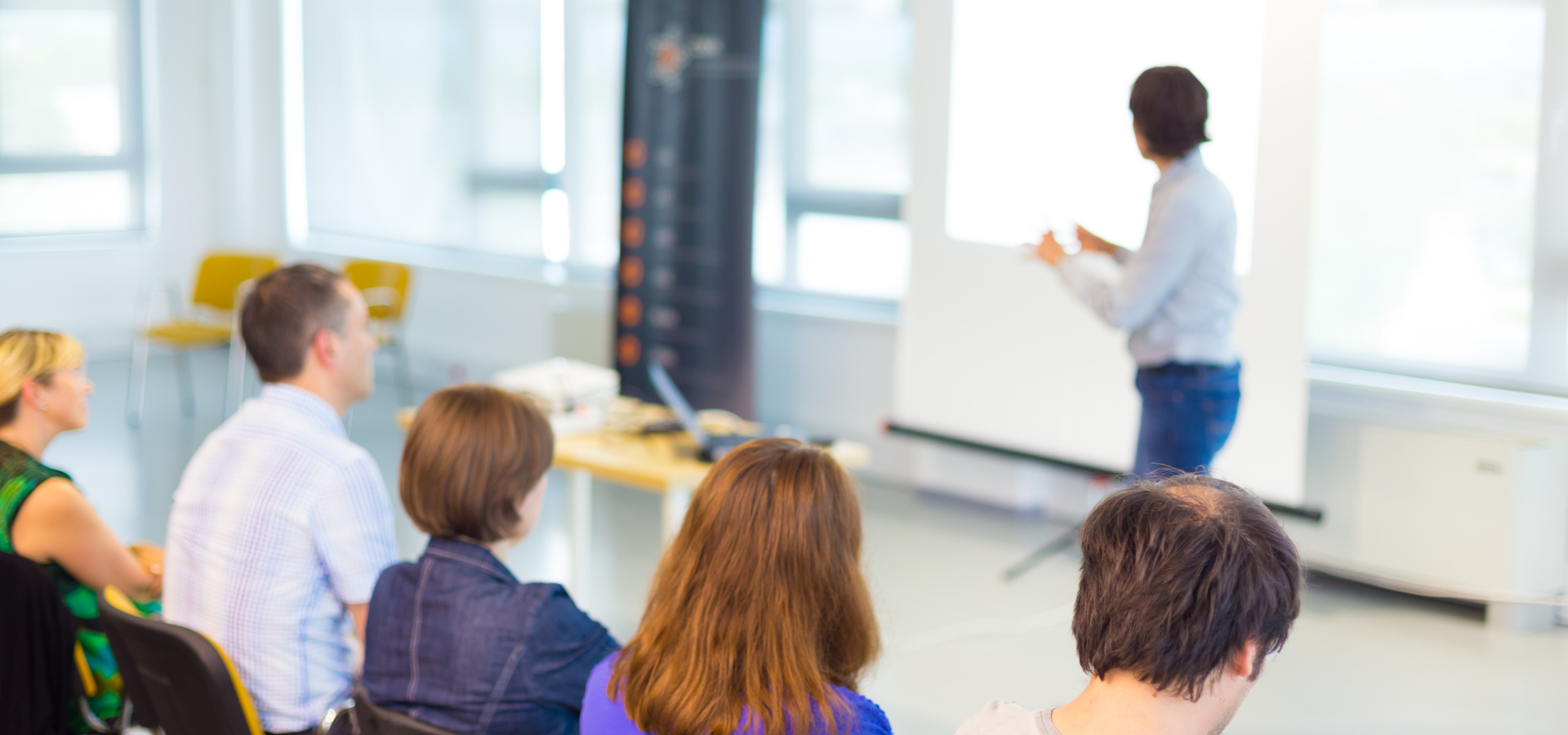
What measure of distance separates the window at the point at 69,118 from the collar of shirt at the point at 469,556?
22.6 feet

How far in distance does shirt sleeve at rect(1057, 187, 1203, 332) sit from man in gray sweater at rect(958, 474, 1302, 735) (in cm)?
202

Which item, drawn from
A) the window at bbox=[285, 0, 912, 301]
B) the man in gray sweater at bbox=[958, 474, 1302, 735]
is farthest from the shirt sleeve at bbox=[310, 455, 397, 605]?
the window at bbox=[285, 0, 912, 301]

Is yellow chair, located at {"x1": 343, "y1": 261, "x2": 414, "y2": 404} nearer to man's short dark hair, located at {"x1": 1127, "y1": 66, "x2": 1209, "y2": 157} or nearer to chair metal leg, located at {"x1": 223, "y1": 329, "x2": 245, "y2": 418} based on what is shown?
chair metal leg, located at {"x1": 223, "y1": 329, "x2": 245, "y2": 418}

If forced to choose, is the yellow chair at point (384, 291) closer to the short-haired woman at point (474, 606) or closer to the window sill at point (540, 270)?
the window sill at point (540, 270)

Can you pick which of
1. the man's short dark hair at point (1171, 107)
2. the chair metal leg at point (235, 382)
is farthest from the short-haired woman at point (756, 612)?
the chair metal leg at point (235, 382)

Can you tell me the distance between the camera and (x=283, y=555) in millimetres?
2027

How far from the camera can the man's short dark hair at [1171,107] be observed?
9.94 feet

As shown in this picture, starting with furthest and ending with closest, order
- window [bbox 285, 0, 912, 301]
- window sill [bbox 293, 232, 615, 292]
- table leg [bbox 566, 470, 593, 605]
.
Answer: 1. window sill [bbox 293, 232, 615, 292]
2. window [bbox 285, 0, 912, 301]
3. table leg [bbox 566, 470, 593, 605]

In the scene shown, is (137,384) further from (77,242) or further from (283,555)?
(283,555)

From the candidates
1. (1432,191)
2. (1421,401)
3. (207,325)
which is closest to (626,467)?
(1421,401)

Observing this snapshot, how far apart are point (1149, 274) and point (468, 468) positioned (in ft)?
6.24

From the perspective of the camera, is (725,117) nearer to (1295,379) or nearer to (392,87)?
(1295,379)

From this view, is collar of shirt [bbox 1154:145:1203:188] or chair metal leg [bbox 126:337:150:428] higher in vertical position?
collar of shirt [bbox 1154:145:1203:188]

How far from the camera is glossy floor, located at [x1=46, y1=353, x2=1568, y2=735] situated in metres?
3.25
